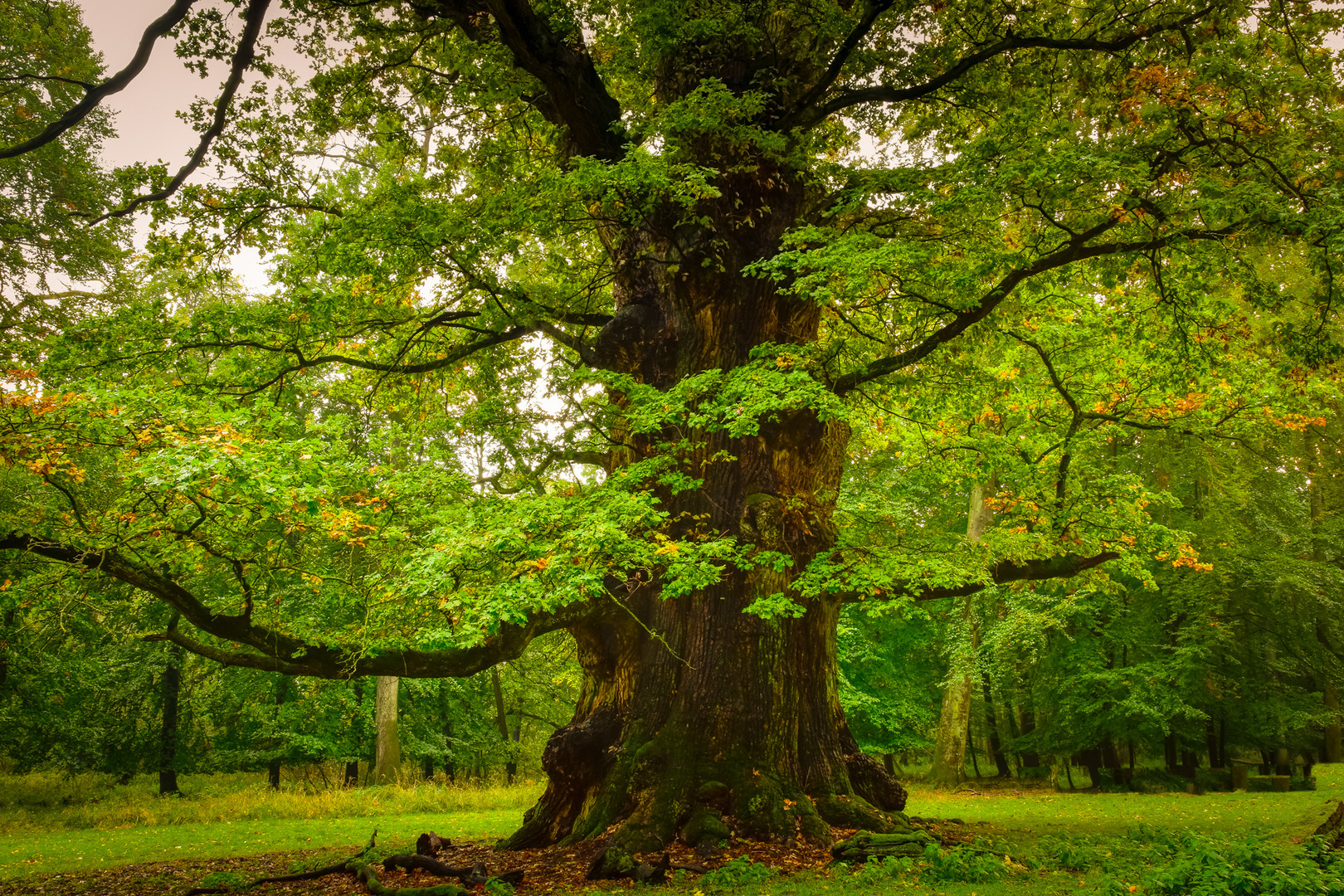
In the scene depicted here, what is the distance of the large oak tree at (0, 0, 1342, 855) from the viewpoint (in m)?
6.41

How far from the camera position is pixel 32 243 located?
550 inches

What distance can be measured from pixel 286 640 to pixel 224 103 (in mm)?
5199

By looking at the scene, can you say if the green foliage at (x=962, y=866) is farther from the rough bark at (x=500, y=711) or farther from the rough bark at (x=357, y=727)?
the rough bark at (x=500, y=711)

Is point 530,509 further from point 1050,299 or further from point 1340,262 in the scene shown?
point 1050,299

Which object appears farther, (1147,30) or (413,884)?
(1147,30)

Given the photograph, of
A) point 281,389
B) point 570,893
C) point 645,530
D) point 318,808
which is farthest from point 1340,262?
point 318,808

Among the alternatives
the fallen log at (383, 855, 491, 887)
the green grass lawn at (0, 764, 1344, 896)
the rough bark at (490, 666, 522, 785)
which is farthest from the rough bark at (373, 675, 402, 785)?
the fallen log at (383, 855, 491, 887)

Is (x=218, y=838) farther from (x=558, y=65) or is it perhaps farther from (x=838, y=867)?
(x=558, y=65)

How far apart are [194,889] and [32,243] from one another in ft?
41.6

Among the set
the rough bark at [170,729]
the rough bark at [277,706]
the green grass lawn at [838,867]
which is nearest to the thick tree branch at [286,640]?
the green grass lawn at [838,867]

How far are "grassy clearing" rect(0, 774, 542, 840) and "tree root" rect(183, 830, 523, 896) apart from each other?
6313 millimetres

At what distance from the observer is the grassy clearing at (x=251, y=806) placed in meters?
14.0

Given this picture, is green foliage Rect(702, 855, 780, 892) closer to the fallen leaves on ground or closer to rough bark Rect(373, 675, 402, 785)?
the fallen leaves on ground

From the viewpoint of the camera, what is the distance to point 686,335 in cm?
909
